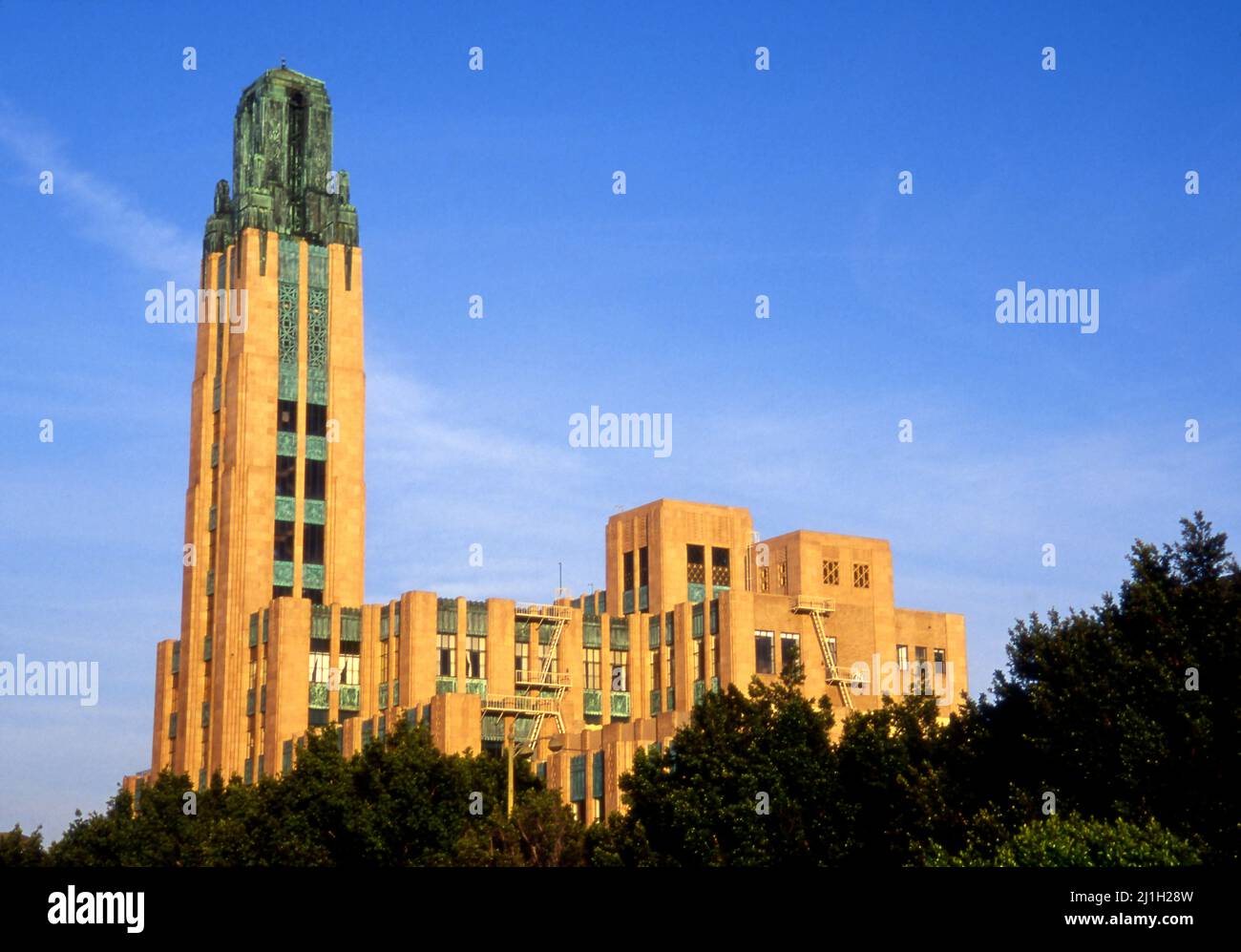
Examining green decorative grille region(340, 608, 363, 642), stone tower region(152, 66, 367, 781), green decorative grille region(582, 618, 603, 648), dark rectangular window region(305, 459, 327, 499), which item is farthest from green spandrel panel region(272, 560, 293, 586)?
green decorative grille region(582, 618, 603, 648)

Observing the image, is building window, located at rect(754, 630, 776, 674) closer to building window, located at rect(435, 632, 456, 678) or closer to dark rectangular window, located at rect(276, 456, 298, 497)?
building window, located at rect(435, 632, 456, 678)

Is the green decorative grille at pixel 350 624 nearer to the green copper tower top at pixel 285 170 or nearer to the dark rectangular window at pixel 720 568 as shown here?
the dark rectangular window at pixel 720 568

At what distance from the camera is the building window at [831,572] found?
121188 millimetres

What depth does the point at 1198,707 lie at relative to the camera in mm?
50000

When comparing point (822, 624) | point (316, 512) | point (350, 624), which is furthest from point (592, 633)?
point (316, 512)

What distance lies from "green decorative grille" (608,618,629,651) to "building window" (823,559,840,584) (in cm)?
1416

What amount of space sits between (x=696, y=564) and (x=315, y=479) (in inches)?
1083

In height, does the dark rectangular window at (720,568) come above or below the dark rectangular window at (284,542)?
below

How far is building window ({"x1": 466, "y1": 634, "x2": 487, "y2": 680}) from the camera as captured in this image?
381 feet

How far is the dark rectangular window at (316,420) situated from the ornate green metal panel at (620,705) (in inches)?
1102

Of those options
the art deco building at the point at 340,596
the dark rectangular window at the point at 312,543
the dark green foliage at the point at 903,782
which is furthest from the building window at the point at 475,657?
the dark green foliage at the point at 903,782
